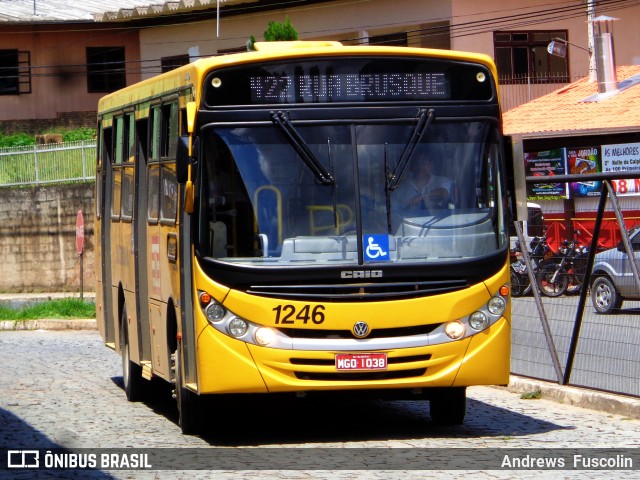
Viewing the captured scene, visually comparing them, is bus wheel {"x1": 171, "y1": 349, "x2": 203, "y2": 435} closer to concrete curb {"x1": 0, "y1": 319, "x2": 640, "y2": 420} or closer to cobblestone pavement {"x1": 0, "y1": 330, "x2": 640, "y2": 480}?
cobblestone pavement {"x1": 0, "y1": 330, "x2": 640, "y2": 480}

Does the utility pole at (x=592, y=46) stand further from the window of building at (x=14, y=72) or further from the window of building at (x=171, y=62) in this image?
the window of building at (x=14, y=72)

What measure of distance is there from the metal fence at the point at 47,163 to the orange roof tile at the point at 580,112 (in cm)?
1069

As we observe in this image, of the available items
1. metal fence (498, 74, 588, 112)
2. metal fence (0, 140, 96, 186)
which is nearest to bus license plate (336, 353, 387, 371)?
metal fence (0, 140, 96, 186)

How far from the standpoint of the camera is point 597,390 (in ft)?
41.3

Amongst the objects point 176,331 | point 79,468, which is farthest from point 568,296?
point 79,468

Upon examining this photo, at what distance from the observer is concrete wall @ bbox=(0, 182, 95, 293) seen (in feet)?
113

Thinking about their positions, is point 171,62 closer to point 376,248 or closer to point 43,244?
point 43,244

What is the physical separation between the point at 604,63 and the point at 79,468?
91.8 feet

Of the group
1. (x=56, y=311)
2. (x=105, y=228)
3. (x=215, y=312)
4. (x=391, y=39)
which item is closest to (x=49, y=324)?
(x=56, y=311)

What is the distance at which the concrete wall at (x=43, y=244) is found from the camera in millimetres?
34531

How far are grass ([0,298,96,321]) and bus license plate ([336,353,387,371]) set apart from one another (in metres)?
16.0

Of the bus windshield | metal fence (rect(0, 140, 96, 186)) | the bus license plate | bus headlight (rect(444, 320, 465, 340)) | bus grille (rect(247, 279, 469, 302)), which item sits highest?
metal fence (rect(0, 140, 96, 186))

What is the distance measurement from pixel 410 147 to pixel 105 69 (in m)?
42.3

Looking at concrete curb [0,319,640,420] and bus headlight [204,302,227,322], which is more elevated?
bus headlight [204,302,227,322]
